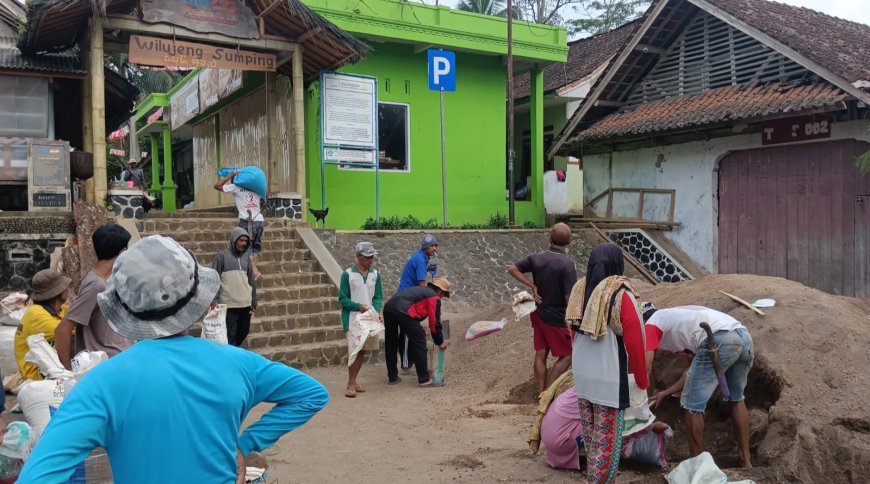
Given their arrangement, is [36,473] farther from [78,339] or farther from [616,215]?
[616,215]

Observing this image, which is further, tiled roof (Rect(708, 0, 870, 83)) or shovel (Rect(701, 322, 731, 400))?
tiled roof (Rect(708, 0, 870, 83))

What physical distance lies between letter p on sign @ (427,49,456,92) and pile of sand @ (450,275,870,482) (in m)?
7.46

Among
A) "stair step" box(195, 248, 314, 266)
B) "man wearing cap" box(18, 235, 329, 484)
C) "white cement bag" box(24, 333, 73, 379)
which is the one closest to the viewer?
"man wearing cap" box(18, 235, 329, 484)

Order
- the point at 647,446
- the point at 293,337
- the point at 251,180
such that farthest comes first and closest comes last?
the point at 251,180
the point at 293,337
the point at 647,446

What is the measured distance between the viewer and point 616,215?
51.6 ft

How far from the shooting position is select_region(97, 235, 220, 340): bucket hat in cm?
182

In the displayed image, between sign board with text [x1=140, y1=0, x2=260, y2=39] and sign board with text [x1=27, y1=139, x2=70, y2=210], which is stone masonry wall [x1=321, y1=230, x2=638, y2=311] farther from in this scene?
sign board with text [x1=27, y1=139, x2=70, y2=210]

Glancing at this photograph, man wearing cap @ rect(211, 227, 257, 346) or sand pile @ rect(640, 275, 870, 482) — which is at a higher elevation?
man wearing cap @ rect(211, 227, 257, 346)

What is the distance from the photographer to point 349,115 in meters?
12.8

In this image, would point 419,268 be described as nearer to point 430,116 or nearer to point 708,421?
point 708,421

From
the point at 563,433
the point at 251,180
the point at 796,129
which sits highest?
the point at 796,129

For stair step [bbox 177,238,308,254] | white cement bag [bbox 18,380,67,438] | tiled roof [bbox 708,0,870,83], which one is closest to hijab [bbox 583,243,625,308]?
white cement bag [bbox 18,380,67,438]

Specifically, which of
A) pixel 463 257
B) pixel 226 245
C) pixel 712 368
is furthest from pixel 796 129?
pixel 226 245

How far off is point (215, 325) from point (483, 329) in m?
3.84
